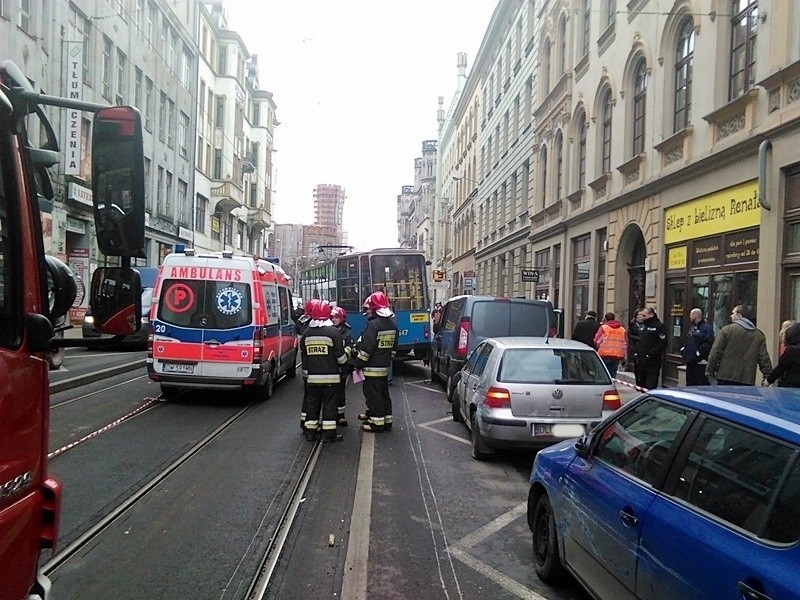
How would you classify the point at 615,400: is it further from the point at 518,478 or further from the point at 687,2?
the point at 687,2

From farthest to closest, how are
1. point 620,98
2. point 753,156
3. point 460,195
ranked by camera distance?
point 460,195 → point 620,98 → point 753,156

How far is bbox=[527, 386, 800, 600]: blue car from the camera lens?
8.66ft

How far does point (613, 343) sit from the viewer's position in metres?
13.5

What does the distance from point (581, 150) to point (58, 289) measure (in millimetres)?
21993

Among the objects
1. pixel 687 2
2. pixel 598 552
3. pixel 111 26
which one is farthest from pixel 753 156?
pixel 111 26

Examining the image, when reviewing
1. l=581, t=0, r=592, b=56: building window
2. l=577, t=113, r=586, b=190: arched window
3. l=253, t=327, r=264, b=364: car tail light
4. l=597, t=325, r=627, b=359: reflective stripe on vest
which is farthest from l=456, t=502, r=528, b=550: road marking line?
l=581, t=0, r=592, b=56: building window

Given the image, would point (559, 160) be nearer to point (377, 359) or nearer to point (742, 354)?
point (742, 354)

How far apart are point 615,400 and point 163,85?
32.9 metres

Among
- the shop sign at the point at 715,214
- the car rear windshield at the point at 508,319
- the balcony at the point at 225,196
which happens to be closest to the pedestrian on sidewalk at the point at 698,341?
the shop sign at the point at 715,214

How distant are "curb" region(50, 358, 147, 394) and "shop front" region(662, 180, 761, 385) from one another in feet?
38.0

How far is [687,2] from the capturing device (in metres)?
15.3

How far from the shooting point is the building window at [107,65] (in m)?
28.0

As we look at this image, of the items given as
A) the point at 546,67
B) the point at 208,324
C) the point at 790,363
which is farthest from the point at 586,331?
the point at 546,67

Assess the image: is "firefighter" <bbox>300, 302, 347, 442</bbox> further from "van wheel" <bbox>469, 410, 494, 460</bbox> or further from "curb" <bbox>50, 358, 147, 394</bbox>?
"curb" <bbox>50, 358, 147, 394</bbox>
